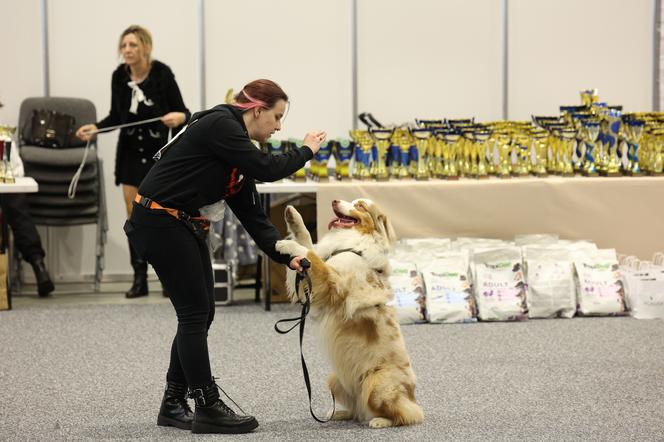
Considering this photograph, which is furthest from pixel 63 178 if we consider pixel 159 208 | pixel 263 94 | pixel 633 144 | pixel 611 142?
pixel 633 144

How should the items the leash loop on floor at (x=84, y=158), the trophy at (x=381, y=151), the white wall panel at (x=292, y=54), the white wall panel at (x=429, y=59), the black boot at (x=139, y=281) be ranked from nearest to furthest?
1. the trophy at (x=381, y=151)
2. the leash loop on floor at (x=84, y=158)
3. the black boot at (x=139, y=281)
4. the white wall panel at (x=292, y=54)
5. the white wall panel at (x=429, y=59)

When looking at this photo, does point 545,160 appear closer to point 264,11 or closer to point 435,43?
point 435,43

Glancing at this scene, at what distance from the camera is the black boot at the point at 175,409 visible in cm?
334

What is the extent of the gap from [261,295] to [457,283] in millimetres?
1488

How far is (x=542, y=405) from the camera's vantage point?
3646 millimetres

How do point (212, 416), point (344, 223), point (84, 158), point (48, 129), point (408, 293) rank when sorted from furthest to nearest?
point (48, 129) → point (84, 158) → point (408, 293) → point (344, 223) → point (212, 416)

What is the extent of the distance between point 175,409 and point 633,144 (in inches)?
143

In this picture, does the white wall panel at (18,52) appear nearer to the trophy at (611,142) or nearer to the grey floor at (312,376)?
the grey floor at (312,376)

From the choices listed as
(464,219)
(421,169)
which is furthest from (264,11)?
(464,219)

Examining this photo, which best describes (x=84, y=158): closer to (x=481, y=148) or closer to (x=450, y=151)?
(x=450, y=151)

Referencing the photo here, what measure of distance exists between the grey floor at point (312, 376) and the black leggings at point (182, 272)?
0.30 m

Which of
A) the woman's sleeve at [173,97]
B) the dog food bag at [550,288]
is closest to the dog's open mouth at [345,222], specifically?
the dog food bag at [550,288]

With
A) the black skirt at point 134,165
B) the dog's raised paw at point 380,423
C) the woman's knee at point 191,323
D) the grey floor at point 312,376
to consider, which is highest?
the black skirt at point 134,165

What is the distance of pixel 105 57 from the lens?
21.7 feet
